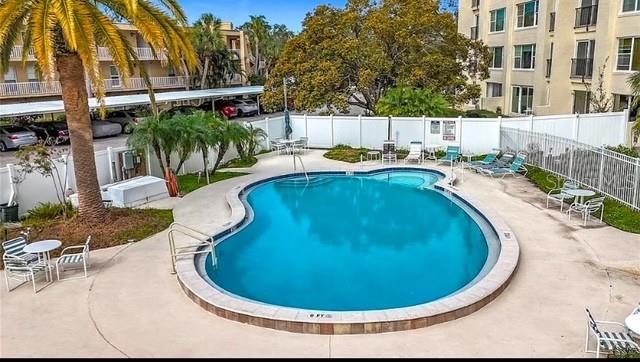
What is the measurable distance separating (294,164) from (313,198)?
3.88 m

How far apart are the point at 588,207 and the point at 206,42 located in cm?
4318

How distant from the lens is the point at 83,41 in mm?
12258

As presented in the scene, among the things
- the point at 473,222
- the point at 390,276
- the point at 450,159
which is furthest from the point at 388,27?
the point at 390,276

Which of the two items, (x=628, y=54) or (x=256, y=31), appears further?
(x=256, y=31)

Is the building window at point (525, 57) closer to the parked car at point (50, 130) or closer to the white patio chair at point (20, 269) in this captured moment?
the parked car at point (50, 130)

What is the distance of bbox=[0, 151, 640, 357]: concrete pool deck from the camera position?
8164 mm

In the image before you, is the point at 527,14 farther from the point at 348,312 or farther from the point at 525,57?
the point at 348,312

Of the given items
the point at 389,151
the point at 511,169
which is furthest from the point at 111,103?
the point at 511,169

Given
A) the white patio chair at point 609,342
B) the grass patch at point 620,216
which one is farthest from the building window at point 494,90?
the white patio chair at point 609,342

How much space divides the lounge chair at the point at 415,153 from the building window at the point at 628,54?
466 inches

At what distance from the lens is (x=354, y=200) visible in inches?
748

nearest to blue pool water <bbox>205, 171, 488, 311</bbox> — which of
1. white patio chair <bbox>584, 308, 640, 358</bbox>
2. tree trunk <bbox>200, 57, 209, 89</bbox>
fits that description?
white patio chair <bbox>584, 308, 640, 358</bbox>

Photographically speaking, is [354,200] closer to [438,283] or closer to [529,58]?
[438,283]

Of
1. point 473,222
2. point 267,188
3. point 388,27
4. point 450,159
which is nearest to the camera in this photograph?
point 473,222
